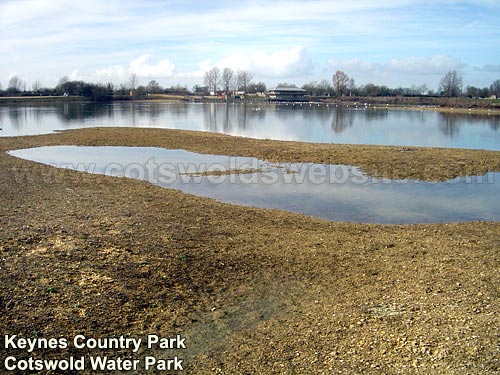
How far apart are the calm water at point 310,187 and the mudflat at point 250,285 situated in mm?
1863

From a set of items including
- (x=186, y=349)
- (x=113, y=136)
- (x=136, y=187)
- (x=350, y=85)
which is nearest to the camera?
(x=186, y=349)

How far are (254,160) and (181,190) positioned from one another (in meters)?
9.29

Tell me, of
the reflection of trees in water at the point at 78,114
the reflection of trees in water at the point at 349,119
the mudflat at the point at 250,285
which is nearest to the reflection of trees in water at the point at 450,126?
the reflection of trees in water at the point at 349,119

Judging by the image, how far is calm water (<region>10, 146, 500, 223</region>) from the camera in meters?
15.3

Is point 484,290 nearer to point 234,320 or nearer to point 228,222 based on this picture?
point 234,320

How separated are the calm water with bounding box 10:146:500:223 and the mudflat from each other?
1863 mm

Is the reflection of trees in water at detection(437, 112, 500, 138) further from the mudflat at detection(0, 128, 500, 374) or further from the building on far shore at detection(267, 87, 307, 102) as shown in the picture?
the building on far shore at detection(267, 87, 307, 102)

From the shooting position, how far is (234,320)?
7195 millimetres

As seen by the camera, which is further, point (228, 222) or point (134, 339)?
point (228, 222)

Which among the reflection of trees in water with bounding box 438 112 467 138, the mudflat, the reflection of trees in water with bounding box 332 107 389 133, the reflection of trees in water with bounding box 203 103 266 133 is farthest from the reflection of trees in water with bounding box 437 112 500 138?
the mudflat

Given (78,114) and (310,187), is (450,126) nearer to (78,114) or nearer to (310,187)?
(310,187)

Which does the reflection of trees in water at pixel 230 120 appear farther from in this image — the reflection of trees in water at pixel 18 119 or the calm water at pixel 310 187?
the reflection of trees in water at pixel 18 119

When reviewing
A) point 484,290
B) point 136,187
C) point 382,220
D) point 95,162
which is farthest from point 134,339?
point 95,162

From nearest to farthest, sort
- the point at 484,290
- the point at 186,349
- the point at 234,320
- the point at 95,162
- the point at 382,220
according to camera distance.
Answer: the point at 186,349 → the point at 234,320 → the point at 484,290 → the point at 382,220 → the point at 95,162
